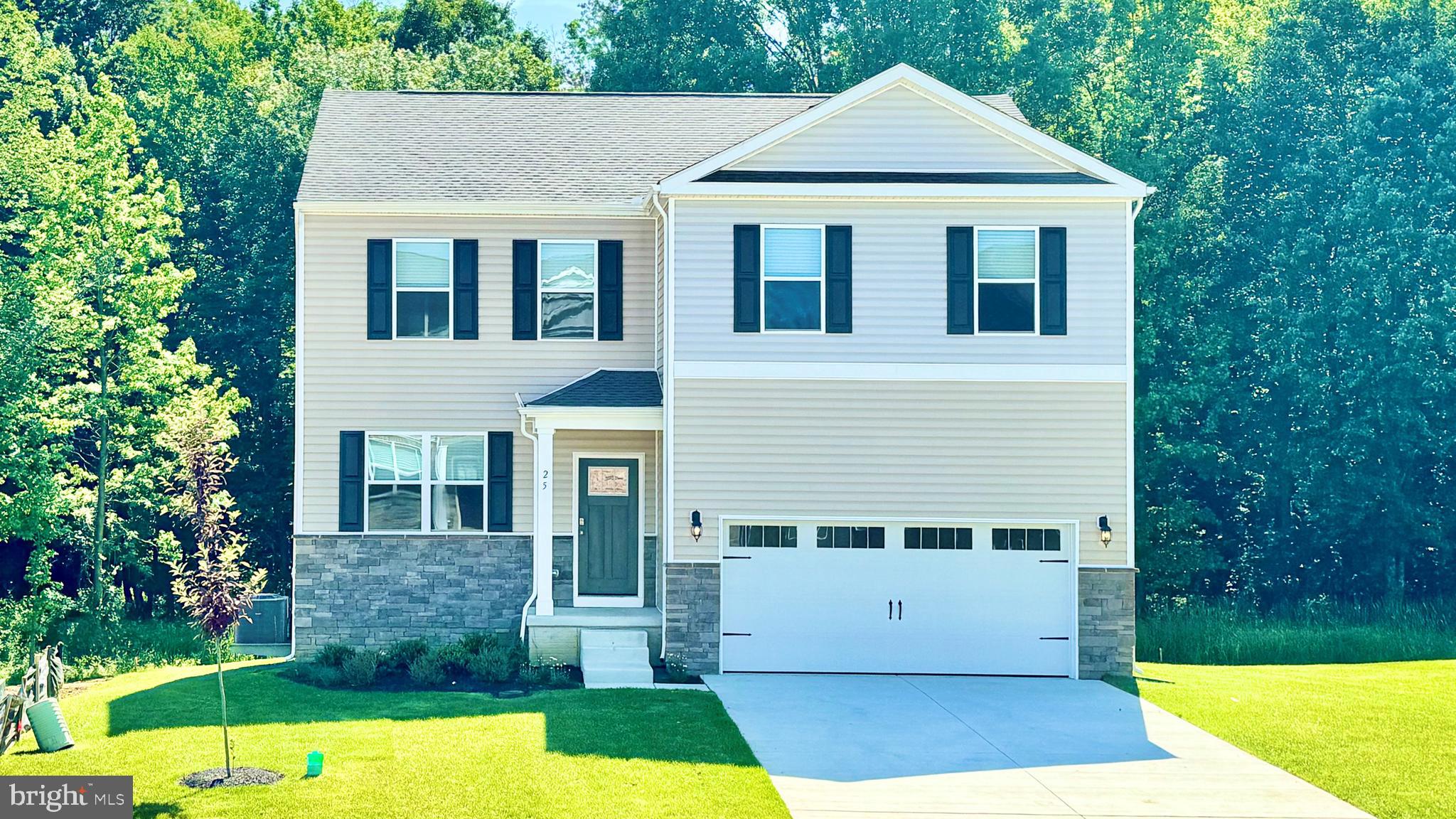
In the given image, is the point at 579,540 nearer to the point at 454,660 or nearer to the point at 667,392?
the point at 667,392

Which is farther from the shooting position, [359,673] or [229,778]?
[359,673]

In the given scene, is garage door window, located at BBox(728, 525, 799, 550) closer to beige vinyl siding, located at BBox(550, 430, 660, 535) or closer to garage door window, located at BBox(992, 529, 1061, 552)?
beige vinyl siding, located at BBox(550, 430, 660, 535)

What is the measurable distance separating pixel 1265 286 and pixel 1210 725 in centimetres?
1558

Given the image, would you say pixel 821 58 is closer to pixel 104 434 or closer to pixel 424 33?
pixel 424 33

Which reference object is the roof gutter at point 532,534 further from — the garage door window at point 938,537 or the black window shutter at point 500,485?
the garage door window at point 938,537

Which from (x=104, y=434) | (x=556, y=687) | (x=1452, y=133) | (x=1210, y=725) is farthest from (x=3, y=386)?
(x=1452, y=133)

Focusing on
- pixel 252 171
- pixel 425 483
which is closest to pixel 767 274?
pixel 425 483

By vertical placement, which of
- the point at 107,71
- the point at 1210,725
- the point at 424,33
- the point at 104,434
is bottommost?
the point at 1210,725

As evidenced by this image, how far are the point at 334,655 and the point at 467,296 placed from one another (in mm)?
5210

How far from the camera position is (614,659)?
18797 mm

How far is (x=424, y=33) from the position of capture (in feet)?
155

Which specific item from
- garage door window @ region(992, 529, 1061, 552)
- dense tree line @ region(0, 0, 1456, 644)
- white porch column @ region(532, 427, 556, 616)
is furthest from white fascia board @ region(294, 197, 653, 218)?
garage door window @ region(992, 529, 1061, 552)

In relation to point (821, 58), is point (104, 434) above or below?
below

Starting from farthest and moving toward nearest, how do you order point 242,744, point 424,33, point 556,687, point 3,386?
point 424,33 → point 3,386 → point 556,687 → point 242,744
